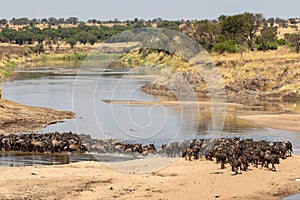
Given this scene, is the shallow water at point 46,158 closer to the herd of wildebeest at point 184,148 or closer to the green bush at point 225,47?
the herd of wildebeest at point 184,148

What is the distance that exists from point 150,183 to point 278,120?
21237mm

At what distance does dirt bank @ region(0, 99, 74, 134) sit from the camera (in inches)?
1516

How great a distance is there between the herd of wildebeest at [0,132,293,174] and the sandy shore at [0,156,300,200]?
59 centimetres

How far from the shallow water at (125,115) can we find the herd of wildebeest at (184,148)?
167 cm

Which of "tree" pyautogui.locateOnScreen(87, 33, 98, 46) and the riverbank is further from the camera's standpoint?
"tree" pyautogui.locateOnScreen(87, 33, 98, 46)

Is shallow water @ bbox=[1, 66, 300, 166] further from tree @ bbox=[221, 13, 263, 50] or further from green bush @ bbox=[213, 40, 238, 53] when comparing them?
tree @ bbox=[221, 13, 263, 50]

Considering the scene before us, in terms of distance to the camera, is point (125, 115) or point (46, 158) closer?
point (46, 158)

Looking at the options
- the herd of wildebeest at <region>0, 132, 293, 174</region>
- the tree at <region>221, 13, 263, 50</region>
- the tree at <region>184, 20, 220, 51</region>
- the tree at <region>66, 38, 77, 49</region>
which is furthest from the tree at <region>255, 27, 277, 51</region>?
the tree at <region>66, 38, 77, 49</region>

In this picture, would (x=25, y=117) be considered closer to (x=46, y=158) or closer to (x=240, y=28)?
(x=46, y=158)

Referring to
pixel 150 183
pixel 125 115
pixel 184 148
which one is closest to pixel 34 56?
pixel 125 115

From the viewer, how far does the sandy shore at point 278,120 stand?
39378 millimetres

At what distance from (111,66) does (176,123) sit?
244ft

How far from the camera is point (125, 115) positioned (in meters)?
46.0

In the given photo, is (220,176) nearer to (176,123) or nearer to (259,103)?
(176,123)
